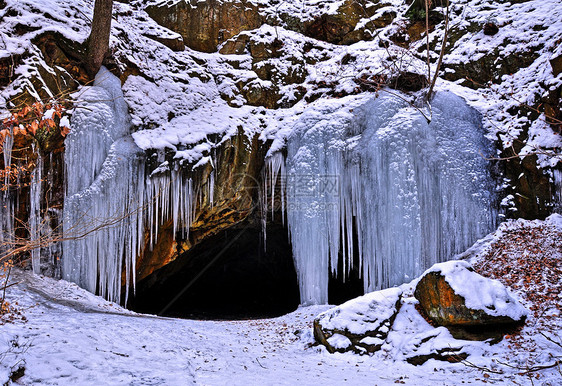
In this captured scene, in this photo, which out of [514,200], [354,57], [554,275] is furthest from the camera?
[354,57]

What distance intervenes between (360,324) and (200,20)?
10343 millimetres

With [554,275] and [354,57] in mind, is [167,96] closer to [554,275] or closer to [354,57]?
[354,57]

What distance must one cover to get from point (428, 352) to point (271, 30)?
10498 mm

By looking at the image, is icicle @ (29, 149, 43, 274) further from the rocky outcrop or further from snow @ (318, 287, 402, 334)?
the rocky outcrop

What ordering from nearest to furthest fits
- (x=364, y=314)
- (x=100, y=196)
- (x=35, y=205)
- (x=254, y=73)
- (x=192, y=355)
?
(x=192, y=355) < (x=364, y=314) < (x=35, y=205) < (x=100, y=196) < (x=254, y=73)

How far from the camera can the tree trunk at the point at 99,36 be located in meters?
8.93

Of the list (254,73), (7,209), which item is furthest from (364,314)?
(254,73)

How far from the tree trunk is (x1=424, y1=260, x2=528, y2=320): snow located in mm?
9062

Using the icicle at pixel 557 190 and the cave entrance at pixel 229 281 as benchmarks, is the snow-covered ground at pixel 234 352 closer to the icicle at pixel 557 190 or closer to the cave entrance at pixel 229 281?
the icicle at pixel 557 190

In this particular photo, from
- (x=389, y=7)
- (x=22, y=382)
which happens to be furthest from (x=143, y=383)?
(x=389, y=7)

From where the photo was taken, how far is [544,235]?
776 cm

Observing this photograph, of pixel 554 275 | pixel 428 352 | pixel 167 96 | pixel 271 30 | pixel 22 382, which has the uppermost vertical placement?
pixel 271 30

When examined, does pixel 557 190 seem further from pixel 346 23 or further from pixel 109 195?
pixel 109 195

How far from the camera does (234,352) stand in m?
5.80
